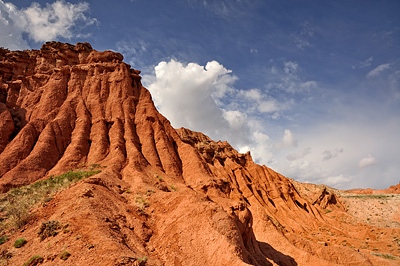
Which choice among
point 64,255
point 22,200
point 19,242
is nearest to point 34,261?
point 64,255

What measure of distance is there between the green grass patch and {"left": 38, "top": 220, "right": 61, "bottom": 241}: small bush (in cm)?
238

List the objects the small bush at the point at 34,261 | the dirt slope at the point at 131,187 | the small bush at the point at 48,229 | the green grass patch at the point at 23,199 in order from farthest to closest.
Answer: the green grass patch at the point at 23,199 < the dirt slope at the point at 131,187 < the small bush at the point at 48,229 < the small bush at the point at 34,261

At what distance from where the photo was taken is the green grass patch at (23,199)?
49.9 feet

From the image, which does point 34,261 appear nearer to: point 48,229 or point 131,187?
point 48,229

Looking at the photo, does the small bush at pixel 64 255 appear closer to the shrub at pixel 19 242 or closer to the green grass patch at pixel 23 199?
the shrub at pixel 19 242

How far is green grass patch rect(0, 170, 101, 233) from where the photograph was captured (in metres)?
15.2

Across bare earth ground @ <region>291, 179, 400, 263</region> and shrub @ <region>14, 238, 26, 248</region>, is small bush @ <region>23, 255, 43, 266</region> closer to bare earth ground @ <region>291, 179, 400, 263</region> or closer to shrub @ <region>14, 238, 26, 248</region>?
shrub @ <region>14, 238, 26, 248</region>

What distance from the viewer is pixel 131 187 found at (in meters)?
22.4

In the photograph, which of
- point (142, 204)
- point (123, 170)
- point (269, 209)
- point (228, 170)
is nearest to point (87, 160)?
point (123, 170)

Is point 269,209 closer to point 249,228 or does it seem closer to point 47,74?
point 249,228

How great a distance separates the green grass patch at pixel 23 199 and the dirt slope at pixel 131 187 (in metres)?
0.90

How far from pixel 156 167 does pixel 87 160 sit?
26.9 ft

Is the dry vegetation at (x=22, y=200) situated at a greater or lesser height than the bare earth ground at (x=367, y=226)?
lesser

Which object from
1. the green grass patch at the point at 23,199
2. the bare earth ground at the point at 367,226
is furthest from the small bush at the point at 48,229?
the bare earth ground at the point at 367,226
